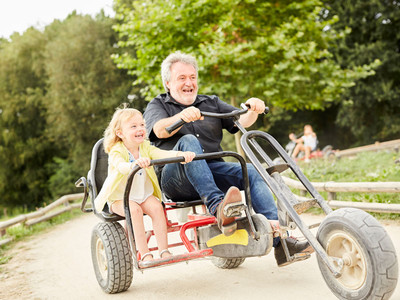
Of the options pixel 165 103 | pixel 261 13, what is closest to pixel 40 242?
pixel 165 103

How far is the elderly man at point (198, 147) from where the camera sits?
10.5ft

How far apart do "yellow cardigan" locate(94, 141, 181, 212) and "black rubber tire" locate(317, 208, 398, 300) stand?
132 cm

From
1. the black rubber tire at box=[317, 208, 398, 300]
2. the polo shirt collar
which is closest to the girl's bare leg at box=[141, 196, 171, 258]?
the polo shirt collar

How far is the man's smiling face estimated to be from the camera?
379 centimetres

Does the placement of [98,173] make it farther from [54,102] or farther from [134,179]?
[54,102]

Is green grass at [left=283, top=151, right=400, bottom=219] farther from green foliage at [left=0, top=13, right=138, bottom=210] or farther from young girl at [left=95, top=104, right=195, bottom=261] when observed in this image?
green foliage at [left=0, top=13, right=138, bottom=210]

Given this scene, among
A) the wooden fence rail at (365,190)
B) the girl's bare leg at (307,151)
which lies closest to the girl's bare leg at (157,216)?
the wooden fence rail at (365,190)

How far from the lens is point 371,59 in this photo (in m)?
22.1

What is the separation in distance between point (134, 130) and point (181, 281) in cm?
141

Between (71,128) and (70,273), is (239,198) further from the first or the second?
(71,128)

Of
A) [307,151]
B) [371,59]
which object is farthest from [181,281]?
[371,59]

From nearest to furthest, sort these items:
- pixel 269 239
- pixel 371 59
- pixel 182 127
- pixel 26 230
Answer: pixel 269 239 < pixel 182 127 < pixel 26 230 < pixel 371 59

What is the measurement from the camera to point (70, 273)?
4.89 meters

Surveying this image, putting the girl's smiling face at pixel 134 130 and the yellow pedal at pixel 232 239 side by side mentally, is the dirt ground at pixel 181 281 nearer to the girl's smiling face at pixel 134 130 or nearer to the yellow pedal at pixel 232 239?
the yellow pedal at pixel 232 239
